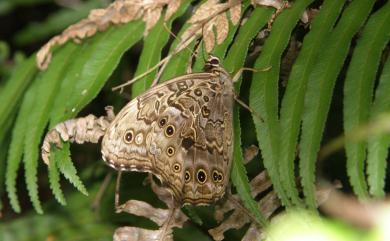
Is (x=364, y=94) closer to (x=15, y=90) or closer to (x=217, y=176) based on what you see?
(x=217, y=176)

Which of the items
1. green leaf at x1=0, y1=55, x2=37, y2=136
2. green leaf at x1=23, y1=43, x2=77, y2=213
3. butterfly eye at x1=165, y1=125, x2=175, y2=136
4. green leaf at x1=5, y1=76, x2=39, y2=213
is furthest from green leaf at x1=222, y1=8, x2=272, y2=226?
green leaf at x1=0, y1=55, x2=37, y2=136

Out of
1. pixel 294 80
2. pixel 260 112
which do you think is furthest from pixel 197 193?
pixel 294 80

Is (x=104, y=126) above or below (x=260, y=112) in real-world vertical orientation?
below

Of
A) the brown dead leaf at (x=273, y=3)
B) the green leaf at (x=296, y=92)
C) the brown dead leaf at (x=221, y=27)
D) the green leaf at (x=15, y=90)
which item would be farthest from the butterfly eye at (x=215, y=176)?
the green leaf at (x=15, y=90)

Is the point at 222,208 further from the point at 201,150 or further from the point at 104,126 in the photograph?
the point at 104,126

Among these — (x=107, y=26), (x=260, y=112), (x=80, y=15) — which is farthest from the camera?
(x=80, y=15)

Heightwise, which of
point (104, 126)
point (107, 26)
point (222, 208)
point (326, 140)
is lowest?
point (222, 208)

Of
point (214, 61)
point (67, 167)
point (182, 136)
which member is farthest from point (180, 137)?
point (67, 167)
